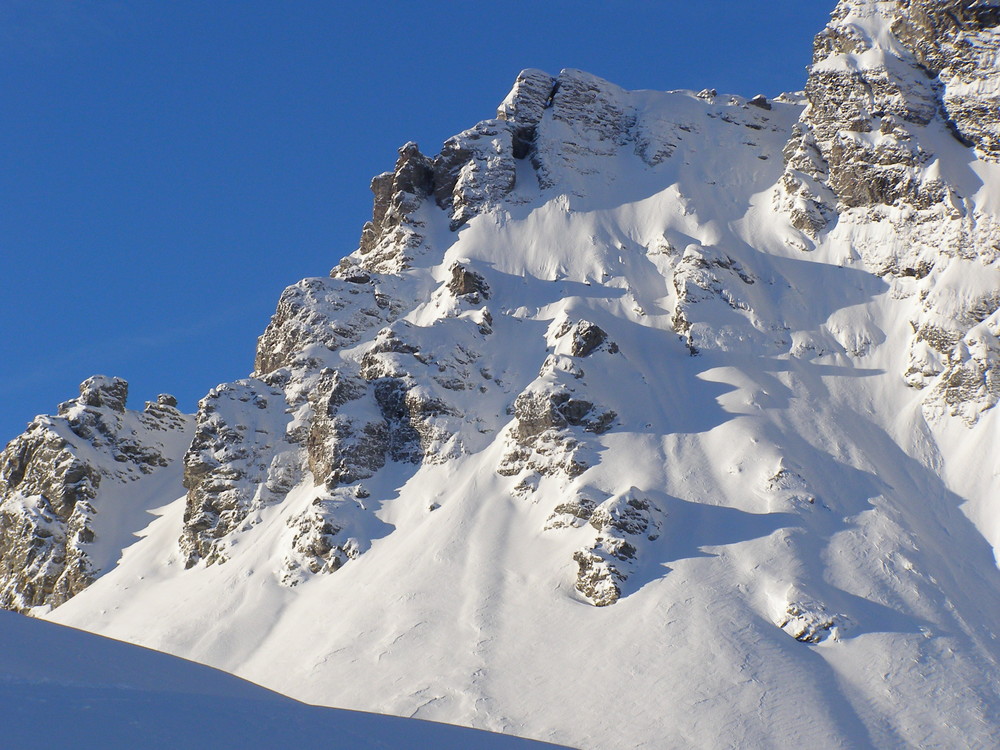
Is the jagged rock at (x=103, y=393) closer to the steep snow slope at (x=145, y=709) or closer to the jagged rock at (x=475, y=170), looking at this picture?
the jagged rock at (x=475, y=170)

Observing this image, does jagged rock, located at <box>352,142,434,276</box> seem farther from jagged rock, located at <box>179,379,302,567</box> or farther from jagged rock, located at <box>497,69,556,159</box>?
jagged rock, located at <box>179,379,302,567</box>

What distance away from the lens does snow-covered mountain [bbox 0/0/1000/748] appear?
1955 inches

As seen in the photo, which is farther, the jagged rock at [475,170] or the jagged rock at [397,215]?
the jagged rock at [475,170]

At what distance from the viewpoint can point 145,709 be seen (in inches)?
480

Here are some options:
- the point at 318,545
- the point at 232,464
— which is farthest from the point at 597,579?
the point at 232,464

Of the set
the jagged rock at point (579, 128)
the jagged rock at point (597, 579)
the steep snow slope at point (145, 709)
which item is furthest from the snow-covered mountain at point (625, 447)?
the steep snow slope at point (145, 709)

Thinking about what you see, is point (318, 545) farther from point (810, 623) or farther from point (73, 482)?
point (810, 623)

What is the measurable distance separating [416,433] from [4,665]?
6078 cm

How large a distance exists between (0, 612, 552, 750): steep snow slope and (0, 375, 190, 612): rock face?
2644 inches

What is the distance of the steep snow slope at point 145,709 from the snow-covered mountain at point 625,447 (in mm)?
33426

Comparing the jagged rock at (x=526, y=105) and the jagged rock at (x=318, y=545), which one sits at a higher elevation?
the jagged rock at (x=526, y=105)

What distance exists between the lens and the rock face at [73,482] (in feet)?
254

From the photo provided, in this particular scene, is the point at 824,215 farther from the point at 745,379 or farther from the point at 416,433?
the point at 416,433

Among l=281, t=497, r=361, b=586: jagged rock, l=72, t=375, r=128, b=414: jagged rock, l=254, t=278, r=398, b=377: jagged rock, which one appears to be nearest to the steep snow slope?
l=281, t=497, r=361, b=586: jagged rock
